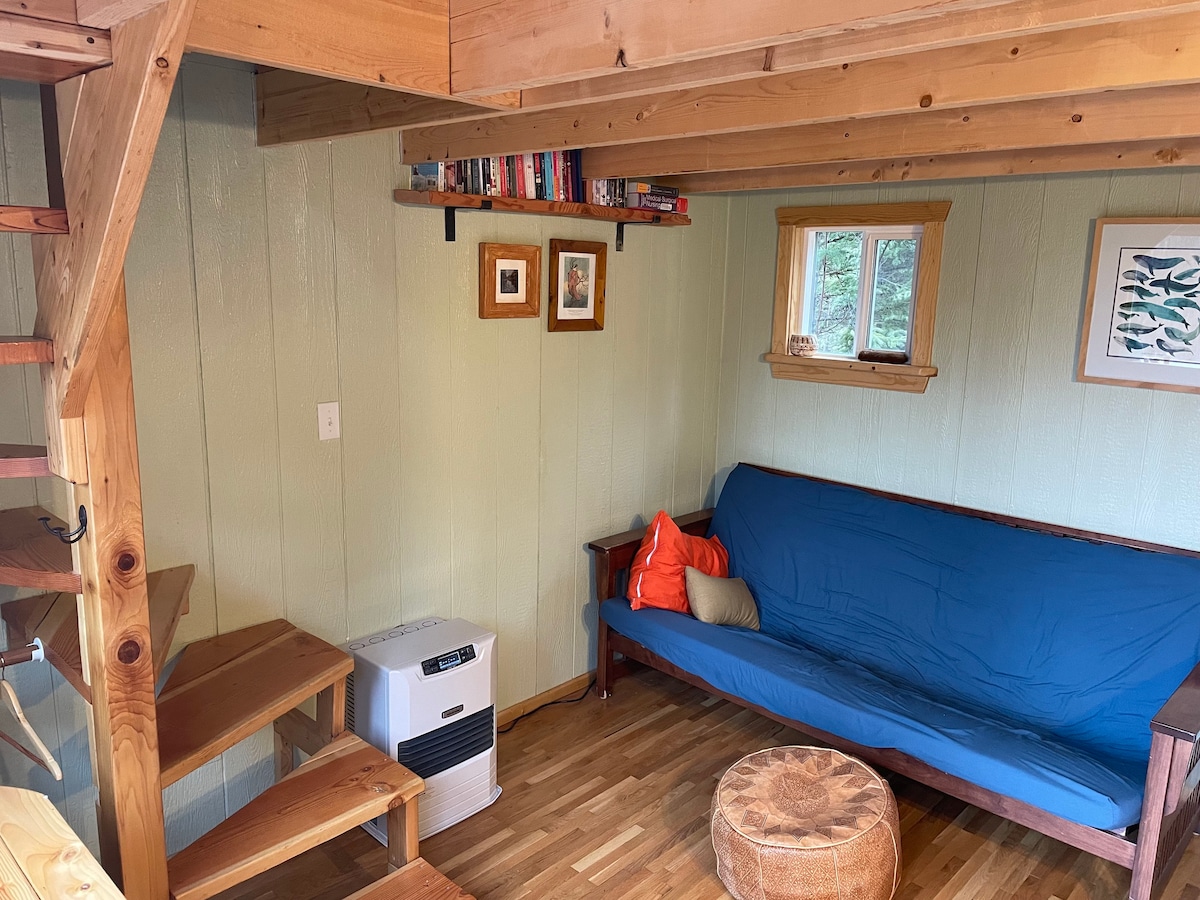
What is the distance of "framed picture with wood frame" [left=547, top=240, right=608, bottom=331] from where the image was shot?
130 inches

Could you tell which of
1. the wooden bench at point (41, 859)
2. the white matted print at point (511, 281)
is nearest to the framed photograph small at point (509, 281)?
the white matted print at point (511, 281)

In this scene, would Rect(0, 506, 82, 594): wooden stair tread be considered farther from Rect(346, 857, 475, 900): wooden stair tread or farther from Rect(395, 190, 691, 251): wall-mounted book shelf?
Rect(395, 190, 691, 251): wall-mounted book shelf

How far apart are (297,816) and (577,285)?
6.79 ft

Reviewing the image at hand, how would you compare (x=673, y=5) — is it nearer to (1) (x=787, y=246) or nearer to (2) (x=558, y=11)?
(2) (x=558, y=11)

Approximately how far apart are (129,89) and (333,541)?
5.89ft

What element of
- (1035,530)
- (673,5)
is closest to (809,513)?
(1035,530)

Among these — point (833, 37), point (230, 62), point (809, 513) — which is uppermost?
point (230, 62)

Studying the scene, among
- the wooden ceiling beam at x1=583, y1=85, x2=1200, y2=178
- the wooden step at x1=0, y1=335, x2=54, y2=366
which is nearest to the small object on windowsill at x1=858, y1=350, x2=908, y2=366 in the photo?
the wooden ceiling beam at x1=583, y1=85, x2=1200, y2=178

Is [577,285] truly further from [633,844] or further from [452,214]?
[633,844]

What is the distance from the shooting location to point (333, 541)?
2805mm

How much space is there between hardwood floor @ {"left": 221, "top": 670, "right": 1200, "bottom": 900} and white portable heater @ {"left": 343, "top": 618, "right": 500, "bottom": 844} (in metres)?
0.11

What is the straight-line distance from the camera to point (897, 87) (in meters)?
1.82

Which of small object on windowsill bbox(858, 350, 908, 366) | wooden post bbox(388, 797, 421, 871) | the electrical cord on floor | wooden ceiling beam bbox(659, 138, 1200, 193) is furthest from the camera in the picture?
small object on windowsill bbox(858, 350, 908, 366)

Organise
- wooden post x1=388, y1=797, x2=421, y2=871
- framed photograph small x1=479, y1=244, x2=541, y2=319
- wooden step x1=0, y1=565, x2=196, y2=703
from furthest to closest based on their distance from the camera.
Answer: framed photograph small x1=479, y1=244, x2=541, y2=319, wooden post x1=388, y1=797, x2=421, y2=871, wooden step x1=0, y1=565, x2=196, y2=703
